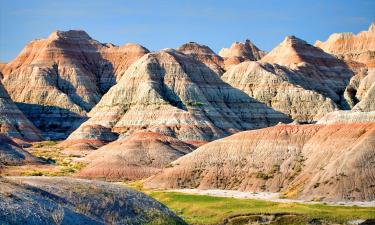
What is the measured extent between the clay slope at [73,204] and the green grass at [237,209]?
2158 cm

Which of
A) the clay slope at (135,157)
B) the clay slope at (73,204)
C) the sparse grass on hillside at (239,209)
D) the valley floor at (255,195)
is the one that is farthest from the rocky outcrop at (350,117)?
the clay slope at (73,204)

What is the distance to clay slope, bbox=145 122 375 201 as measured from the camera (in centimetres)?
8919

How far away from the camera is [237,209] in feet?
253

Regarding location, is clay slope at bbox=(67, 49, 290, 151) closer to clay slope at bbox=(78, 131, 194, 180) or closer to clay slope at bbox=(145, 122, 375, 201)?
clay slope at bbox=(78, 131, 194, 180)

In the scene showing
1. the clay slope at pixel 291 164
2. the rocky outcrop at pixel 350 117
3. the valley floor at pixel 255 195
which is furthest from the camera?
the rocky outcrop at pixel 350 117

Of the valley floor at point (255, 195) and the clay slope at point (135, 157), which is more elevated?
the clay slope at point (135, 157)

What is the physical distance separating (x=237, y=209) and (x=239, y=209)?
0.19 meters

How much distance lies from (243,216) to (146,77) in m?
127

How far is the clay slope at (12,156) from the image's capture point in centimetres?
13512

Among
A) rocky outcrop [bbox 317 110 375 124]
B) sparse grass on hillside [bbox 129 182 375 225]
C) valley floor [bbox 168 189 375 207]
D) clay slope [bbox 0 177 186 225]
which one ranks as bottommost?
clay slope [bbox 0 177 186 225]

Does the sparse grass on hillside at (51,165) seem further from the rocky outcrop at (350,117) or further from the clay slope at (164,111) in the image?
the rocky outcrop at (350,117)

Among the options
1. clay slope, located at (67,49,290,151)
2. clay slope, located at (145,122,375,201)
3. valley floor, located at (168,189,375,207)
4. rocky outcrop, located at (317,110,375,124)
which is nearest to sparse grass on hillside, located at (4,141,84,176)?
clay slope, located at (67,49,290,151)

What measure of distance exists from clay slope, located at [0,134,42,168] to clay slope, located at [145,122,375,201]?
111ft

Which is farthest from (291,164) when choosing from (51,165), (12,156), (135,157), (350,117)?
(12,156)
